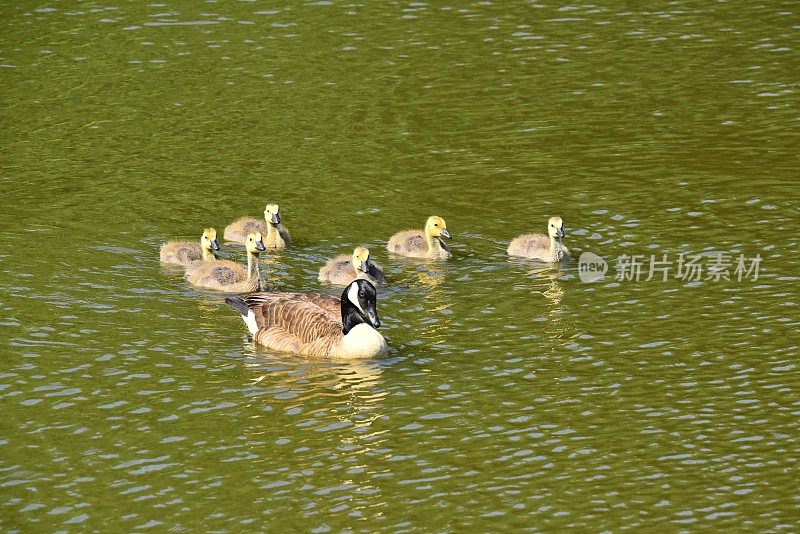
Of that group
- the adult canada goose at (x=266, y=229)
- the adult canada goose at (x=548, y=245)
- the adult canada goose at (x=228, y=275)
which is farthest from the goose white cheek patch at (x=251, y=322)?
the adult canada goose at (x=548, y=245)

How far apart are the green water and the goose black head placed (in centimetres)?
46

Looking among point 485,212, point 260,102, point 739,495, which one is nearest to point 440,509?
point 739,495

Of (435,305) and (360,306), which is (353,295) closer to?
(360,306)

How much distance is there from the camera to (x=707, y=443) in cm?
1327

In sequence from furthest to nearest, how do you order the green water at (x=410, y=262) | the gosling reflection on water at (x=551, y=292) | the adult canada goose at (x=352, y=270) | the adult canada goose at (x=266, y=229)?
1. the adult canada goose at (x=266, y=229)
2. the adult canada goose at (x=352, y=270)
3. the gosling reflection on water at (x=551, y=292)
4. the green water at (x=410, y=262)

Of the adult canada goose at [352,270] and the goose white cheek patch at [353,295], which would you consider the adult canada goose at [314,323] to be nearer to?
the goose white cheek patch at [353,295]

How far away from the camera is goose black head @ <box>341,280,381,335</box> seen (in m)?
15.7

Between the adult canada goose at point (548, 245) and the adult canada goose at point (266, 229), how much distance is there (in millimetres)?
3141

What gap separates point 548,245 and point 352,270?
2.48 metres

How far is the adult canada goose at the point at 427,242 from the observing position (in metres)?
18.9

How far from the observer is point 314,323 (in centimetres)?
1614

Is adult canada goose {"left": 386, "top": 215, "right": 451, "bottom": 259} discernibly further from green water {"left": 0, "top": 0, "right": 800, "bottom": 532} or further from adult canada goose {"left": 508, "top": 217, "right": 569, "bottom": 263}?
adult canada goose {"left": 508, "top": 217, "right": 569, "bottom": 263}

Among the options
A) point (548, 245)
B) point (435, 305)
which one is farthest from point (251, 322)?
point (548, 245)

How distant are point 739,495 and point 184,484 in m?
4.61
